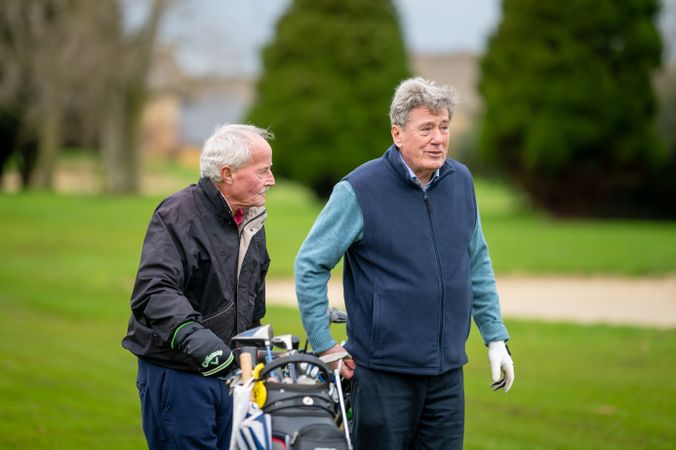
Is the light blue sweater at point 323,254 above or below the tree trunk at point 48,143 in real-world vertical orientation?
above

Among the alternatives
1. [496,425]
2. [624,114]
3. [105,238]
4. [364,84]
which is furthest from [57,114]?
[496,425]

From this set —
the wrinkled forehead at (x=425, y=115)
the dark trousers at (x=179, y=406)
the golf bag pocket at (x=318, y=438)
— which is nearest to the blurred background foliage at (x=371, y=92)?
the wrinkled forehead at (x=425, y=115)

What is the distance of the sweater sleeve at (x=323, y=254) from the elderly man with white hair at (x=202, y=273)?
0.29m

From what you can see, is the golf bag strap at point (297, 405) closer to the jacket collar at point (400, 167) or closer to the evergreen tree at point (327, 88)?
the jacket collar at point (400, 167)

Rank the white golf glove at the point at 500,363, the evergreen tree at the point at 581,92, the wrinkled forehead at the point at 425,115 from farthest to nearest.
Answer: the evergreen tree at the point at 581,92 → the white golf glove at the point at 500,363 → the wrinkled forehead at the point at 425,115

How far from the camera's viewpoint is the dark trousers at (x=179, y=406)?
3.91 metres

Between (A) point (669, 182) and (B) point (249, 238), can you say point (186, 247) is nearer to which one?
(B) point (249, 238)

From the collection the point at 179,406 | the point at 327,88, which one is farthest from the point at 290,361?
the point at 327,88

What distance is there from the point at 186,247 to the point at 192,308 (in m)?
0.26

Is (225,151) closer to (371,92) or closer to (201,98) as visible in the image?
(371,92)

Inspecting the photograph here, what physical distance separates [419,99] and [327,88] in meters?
27.6

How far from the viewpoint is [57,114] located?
34344mm

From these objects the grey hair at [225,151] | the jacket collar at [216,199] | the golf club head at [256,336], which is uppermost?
the grey hair at [225,151]

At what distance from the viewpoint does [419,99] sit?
3922 mm
